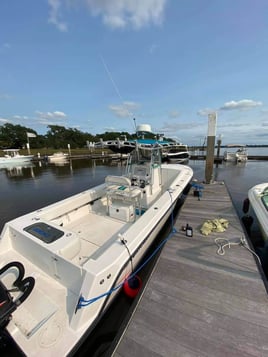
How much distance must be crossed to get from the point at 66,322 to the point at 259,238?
4.22 metres

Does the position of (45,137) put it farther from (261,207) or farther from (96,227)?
(261,207)

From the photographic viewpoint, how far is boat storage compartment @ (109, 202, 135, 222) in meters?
3.20

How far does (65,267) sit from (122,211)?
1642 millimetres

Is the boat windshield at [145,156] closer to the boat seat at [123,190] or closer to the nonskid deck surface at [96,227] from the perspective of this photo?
the boat seat at [123,190]

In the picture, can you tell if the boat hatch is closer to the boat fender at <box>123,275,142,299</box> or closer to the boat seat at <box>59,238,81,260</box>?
the boat seat at <box>59,238,81,260</box>

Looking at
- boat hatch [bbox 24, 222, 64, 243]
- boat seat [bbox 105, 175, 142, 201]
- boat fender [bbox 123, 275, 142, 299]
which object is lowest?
boat fender [bbox 123, 275, 142, 299]

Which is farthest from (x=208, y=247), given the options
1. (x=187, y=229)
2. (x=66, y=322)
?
(x=66, y=322)

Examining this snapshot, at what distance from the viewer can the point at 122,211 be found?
10.5ft

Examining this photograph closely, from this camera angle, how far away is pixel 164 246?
8.23 ft

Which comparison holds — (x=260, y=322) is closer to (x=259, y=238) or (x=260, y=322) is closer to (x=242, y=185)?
(x=259, y=238)

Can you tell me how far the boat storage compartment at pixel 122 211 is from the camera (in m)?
3.20

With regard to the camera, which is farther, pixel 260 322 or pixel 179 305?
pixel 179 305

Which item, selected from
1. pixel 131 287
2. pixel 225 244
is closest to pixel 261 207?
pixel 225 244

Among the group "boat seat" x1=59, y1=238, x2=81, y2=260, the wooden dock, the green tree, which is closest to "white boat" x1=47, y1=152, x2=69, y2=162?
"boat seat" x1=59, y1=238, x2=81, y2=260
